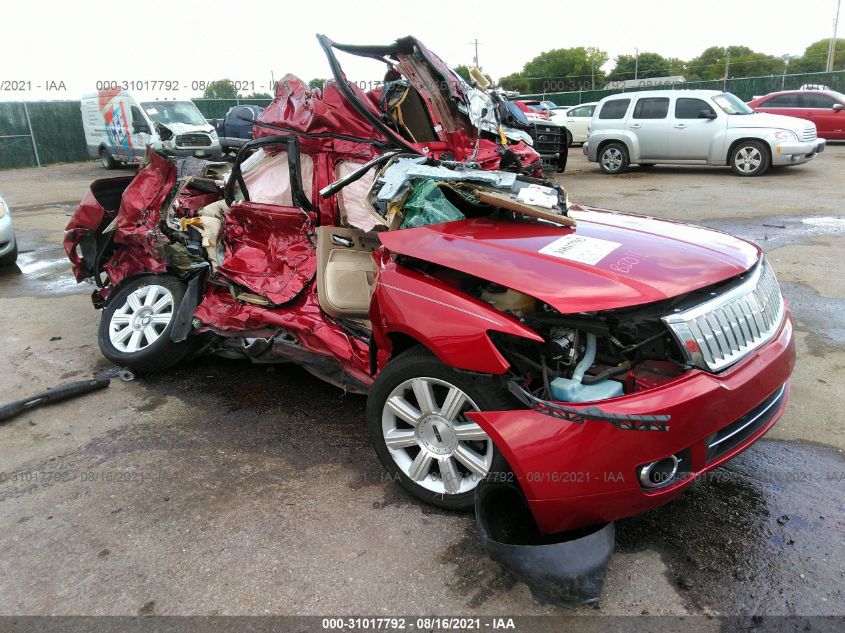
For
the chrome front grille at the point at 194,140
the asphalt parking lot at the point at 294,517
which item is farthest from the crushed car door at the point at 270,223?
the chrome front grille at the point at 194,140

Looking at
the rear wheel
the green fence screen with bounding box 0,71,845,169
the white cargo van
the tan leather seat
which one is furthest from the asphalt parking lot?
the green fence screen with bounding box 0,71,845,169

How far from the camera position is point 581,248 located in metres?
2.67

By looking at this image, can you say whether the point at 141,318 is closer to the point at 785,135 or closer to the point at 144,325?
the point at 144,325

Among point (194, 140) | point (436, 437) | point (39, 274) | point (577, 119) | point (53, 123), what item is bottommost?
point (39, 274)

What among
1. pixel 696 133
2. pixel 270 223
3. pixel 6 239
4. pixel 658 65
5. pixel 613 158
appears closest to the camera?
pixel 270 223

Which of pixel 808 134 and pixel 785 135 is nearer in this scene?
pixel 785 135

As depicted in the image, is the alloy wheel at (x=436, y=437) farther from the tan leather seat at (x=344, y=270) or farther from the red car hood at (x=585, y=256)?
the tan leather seat at (x=344, y=270)

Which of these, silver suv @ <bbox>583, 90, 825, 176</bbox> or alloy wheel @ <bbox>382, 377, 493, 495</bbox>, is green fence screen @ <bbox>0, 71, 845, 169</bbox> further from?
alloy wheel @ <bbox>382, 377, 493, 495</bbox>

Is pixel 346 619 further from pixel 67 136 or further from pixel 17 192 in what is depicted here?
pixel 67 136

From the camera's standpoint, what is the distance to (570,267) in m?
2.47

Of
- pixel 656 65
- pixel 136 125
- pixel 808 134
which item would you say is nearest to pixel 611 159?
pixel 808 134

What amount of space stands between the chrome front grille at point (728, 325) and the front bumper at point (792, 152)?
37.6 ft

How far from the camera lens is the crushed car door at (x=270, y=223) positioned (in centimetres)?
381

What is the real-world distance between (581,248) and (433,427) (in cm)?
100
